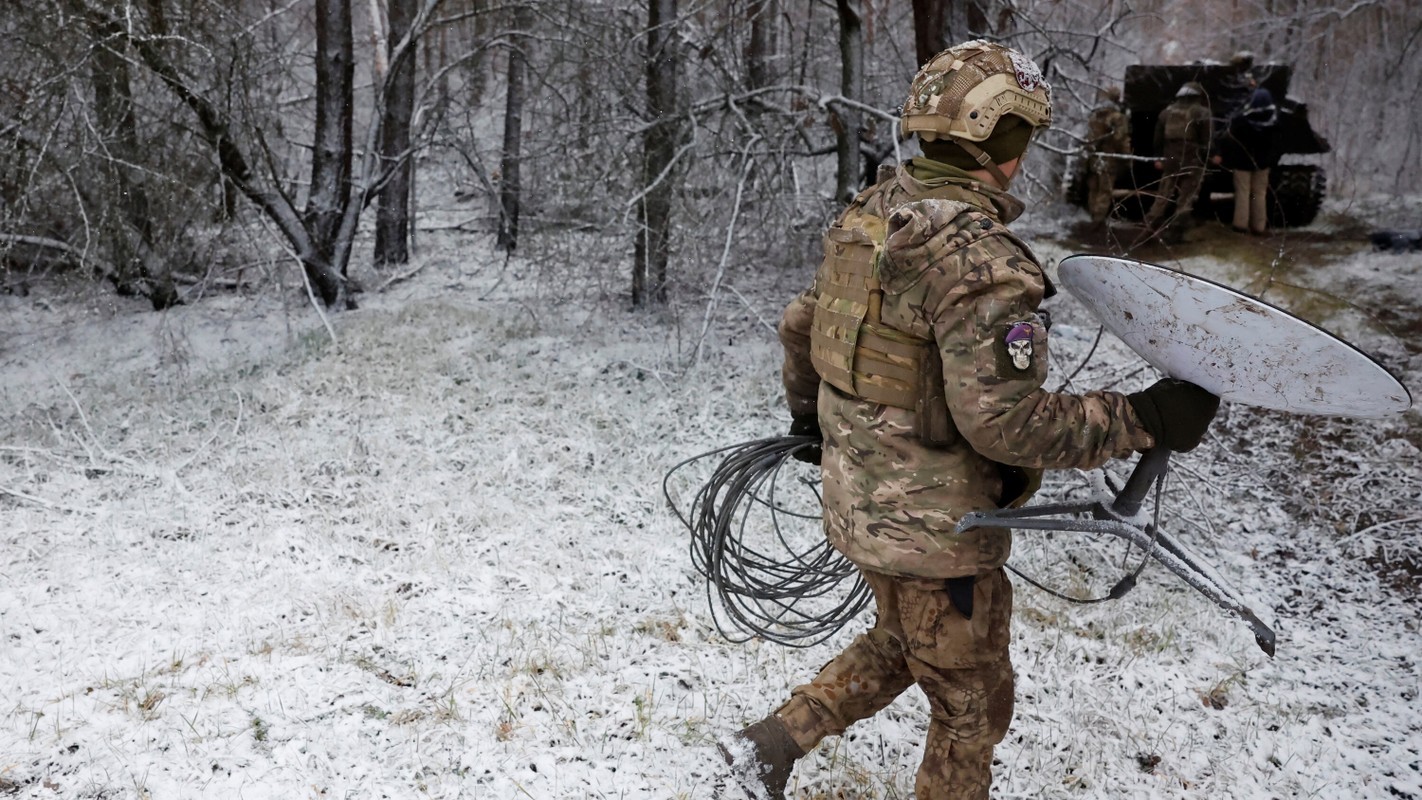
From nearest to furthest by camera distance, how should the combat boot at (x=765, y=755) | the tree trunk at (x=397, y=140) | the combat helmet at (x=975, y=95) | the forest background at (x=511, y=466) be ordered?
the combat helmet at (x=975, y=95)
the combat boot at (x=765, y=755)
the forest background at (x=511, y=466)
the tree trunk at (x=397, y=140)

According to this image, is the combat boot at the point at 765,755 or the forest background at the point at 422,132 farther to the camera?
the forest background at the point at 422,132

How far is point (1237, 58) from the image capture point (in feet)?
34.7

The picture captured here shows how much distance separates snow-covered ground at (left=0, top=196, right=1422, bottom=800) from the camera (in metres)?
3.51

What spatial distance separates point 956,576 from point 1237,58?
10.3 meters

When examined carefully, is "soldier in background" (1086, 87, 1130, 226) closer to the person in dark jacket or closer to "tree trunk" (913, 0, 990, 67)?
the person in dark jacket

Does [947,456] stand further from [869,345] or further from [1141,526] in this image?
[1141,526]

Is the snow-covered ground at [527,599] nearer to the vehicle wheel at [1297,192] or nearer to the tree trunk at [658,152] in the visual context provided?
the tree trunk at [658,152]

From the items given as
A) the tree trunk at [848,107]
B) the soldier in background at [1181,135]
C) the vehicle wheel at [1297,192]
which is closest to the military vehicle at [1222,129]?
the vehicle wheel at [1297,192]

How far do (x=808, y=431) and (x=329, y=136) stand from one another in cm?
783

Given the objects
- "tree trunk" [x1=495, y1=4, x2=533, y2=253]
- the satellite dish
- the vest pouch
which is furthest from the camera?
"tree trunk" [x1=495, y1=4, x2=533, y2=253]

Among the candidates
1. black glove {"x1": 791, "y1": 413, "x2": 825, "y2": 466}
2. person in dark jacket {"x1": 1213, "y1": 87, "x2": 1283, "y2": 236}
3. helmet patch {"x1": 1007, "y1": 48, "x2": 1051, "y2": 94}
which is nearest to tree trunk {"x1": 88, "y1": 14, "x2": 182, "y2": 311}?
black glove {"x1": 791, "y1": 413, "x2": 825, "y2": 466}

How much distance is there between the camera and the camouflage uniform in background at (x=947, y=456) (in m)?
2.24

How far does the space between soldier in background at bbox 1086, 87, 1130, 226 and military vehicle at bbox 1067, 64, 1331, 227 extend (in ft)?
0.68

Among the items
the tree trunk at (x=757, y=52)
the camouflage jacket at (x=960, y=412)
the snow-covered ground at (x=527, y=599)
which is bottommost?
the snow-covered ground at (x=527, y=599)
